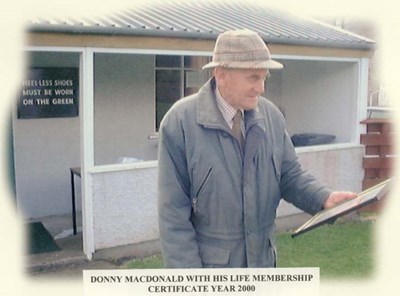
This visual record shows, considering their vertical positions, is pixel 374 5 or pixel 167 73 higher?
pixel 374 5

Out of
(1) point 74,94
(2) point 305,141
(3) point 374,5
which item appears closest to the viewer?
(3) point 374,5

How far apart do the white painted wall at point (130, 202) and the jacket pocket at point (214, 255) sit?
107 cm

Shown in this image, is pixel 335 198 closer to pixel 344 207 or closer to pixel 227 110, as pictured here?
pixel 344 207

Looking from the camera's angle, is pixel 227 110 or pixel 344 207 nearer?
pixel 344 207

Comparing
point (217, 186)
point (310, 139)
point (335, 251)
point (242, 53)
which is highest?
point (242, 53)

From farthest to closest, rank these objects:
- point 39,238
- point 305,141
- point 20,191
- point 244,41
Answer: point 305,141 < point 20,191 < point 39,238 < point 244,41

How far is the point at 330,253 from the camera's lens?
245 cm

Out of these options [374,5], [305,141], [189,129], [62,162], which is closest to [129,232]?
[62,162]

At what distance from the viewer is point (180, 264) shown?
5.86 feet

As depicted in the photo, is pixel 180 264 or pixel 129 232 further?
pixel 129 232

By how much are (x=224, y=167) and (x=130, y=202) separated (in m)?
1.59

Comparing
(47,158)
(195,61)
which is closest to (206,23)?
(195,61)

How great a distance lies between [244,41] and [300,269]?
0.78 metres

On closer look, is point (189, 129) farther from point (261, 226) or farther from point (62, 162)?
point (62, 162)
